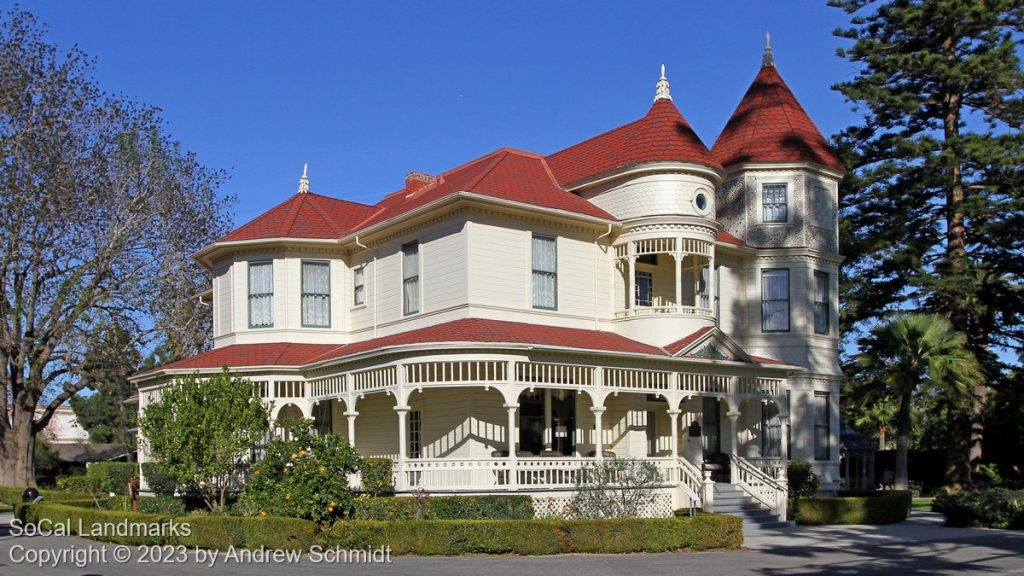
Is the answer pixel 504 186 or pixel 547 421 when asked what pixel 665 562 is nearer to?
pixel 547 421

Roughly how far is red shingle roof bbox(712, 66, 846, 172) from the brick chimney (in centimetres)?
952

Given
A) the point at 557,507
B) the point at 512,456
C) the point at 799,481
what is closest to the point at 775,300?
the point at 799,481

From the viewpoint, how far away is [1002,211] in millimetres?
36781

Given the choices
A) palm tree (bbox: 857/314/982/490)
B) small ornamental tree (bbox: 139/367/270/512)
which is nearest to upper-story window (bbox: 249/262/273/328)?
small ornamental tree (bbox: 139/367/270/512)

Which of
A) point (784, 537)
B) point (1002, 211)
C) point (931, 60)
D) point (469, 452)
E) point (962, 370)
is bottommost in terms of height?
point (784, 537)

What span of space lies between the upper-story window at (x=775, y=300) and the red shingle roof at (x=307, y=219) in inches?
511

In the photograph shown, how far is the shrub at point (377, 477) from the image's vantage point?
23594 mm

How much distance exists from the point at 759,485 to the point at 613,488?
617cm

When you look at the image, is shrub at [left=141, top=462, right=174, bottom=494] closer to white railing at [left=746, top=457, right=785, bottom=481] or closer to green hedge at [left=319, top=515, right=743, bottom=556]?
green hedge at [left=319, top=515, right=743, bottom=556]

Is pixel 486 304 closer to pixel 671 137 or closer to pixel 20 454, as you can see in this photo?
pixel 671 137

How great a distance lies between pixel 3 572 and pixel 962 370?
25929mm

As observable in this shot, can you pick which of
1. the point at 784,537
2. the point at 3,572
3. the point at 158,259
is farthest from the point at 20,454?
the point at 784,537

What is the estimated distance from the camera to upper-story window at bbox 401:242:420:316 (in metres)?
28.4

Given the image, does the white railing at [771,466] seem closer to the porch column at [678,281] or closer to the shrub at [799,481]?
the shrub at [799,481]
